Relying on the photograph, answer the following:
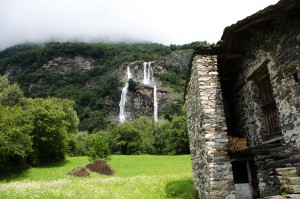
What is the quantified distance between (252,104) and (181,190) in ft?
23.7

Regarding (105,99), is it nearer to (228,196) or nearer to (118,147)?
(118,147)

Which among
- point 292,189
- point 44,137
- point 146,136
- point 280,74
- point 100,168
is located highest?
point 146,136

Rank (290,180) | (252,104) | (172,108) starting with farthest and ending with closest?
(172,108)
(252,104)
(290,180)

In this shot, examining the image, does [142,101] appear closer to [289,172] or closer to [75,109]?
[75,109]

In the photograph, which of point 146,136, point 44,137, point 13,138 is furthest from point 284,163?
point 146,136

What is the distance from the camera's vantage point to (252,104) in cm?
1280

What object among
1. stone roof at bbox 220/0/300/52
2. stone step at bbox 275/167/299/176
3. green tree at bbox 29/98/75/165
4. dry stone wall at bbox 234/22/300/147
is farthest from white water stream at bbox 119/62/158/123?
stone step at bbox 275/167/299/176

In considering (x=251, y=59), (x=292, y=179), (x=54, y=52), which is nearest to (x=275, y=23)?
(x=251, y=59)

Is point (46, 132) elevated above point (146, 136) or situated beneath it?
situated beneath

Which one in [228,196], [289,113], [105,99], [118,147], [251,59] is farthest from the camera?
[105,99]

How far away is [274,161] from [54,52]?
199532mm

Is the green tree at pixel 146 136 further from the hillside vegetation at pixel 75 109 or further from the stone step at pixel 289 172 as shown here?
the stone step at pixel 289 172

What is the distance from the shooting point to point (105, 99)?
12738cm

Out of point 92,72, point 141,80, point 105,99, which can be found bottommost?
point 105,99
